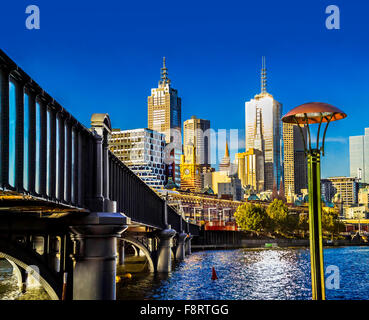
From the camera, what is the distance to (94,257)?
2214 cm

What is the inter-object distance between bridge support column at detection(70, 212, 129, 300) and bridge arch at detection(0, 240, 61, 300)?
0.82 m

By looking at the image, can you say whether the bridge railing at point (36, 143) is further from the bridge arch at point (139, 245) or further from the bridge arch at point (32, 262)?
the bridge arch at point (139, 245)

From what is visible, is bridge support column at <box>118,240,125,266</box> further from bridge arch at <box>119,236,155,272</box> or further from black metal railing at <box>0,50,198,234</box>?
black metal railing at <box>0,50,198,234</box>

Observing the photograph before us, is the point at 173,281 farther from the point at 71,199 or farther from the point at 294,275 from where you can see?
the point at 71,199

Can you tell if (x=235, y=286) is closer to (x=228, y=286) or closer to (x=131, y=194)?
(x=228, y=286)

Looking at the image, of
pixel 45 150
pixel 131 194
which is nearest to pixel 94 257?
pixel 45 150

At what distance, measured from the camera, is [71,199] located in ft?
63.9

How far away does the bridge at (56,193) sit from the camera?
13.3m

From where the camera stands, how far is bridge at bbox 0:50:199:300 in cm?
Result: 1328

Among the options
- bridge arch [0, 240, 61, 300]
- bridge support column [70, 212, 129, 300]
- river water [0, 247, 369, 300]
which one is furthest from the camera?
river water [0, 247, 369, 300]

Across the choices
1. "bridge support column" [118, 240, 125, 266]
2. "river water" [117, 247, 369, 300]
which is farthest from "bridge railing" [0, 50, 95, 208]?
"bridge support column" [118, 240, 125, 266]

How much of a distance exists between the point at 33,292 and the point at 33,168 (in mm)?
36883
